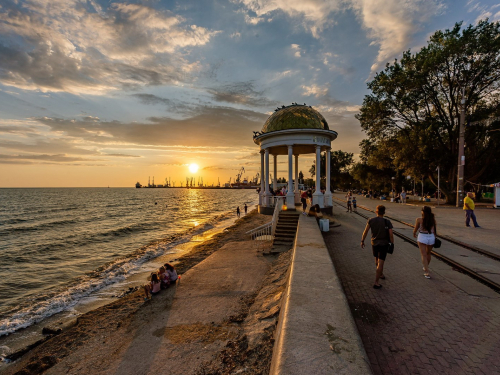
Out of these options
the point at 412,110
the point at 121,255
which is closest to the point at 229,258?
the point at 121,255

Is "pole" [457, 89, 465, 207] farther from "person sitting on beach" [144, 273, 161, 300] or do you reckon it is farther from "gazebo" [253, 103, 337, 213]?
"person sitting on beach" [144, 273, 161, 300]

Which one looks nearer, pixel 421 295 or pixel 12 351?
pixel 421 295

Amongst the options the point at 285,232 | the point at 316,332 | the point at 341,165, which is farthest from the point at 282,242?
the point at 341,165

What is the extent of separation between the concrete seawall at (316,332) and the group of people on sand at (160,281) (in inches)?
210

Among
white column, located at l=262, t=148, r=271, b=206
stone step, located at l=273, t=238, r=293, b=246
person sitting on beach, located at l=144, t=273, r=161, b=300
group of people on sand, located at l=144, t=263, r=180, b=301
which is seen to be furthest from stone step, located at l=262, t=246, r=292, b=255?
white column, located at l=262, t=148, r=271, b=206

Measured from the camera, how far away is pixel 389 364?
3.24 metres

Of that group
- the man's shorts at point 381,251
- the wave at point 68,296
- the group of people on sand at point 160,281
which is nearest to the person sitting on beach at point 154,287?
the group of people on sand at point 160,281

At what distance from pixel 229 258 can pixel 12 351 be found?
23.3 ft

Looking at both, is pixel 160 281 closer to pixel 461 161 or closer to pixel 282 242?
pixel 282 242

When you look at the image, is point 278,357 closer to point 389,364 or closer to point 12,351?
point 389,364

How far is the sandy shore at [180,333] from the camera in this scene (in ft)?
13.8

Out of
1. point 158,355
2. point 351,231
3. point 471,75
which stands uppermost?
point 471,75

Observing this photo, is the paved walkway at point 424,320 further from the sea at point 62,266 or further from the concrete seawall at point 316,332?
the sea at point 62,266

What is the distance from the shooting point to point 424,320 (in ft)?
14.2
